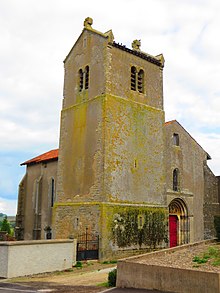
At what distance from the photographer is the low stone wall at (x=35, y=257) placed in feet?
53.1

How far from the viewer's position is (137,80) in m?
24.9

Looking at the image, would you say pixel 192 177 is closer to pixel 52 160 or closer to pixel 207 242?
pixel 207 242

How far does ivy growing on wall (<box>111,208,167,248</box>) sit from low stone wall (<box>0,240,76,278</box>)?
10.7 feet

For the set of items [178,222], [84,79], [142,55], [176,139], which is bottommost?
[178,222]

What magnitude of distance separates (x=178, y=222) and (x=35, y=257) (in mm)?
12333

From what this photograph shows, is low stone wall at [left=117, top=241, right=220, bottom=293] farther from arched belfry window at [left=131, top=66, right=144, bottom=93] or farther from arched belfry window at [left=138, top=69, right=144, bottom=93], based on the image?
arched belfry window at [left=138, top=69, right=144, bottom=93]

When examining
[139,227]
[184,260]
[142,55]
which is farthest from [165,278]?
[142,55]

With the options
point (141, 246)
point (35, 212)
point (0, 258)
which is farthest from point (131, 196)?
point (35, 212)

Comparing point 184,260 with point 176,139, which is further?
point 176,139

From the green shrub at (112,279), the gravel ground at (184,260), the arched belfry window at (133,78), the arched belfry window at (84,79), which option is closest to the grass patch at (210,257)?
the gravel ground at (184,260)

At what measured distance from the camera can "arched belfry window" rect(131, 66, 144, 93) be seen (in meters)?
24.7

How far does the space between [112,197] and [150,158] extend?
4.52 metres

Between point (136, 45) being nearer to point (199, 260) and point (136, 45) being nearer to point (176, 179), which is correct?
point (176, 179)

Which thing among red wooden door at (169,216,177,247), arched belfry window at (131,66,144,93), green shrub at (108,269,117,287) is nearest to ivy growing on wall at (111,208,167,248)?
red wooden door at (169,216,177,247)
